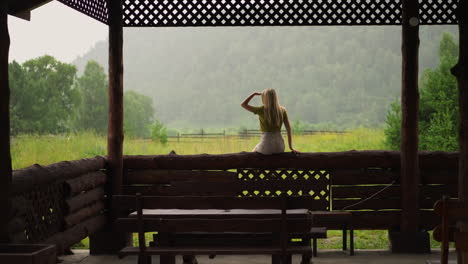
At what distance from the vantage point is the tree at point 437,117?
24.3 m

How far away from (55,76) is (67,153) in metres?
19.2

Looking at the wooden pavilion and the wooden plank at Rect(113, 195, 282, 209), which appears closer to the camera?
the wooden plank at Rect(113, 195, 282, 209)

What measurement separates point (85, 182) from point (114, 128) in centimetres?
102

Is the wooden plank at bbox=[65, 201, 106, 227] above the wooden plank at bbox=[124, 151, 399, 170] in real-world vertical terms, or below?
below

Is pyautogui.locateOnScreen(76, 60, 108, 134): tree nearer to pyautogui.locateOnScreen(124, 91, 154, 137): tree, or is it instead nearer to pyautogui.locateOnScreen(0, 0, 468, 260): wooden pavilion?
pyautogui.locateOnScreen(124, 91, 154, 137): tree

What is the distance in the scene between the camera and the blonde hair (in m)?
7.54

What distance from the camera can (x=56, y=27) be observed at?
297ft

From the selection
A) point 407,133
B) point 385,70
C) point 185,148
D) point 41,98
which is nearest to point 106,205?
point 407,133

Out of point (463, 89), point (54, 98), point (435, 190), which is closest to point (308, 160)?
point (435, 190)

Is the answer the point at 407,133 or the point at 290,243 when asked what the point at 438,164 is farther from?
the point at 290,243

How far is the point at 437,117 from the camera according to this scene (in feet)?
82.1

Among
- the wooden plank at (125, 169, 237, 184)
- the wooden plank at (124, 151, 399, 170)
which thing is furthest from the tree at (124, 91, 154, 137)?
the wooden plank at (124, 151, 399, 170)

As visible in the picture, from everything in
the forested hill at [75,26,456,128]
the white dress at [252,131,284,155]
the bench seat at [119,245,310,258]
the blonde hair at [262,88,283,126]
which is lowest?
the bench seat at [119,245,310,258]

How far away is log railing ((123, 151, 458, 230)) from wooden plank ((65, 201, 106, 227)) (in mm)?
589
